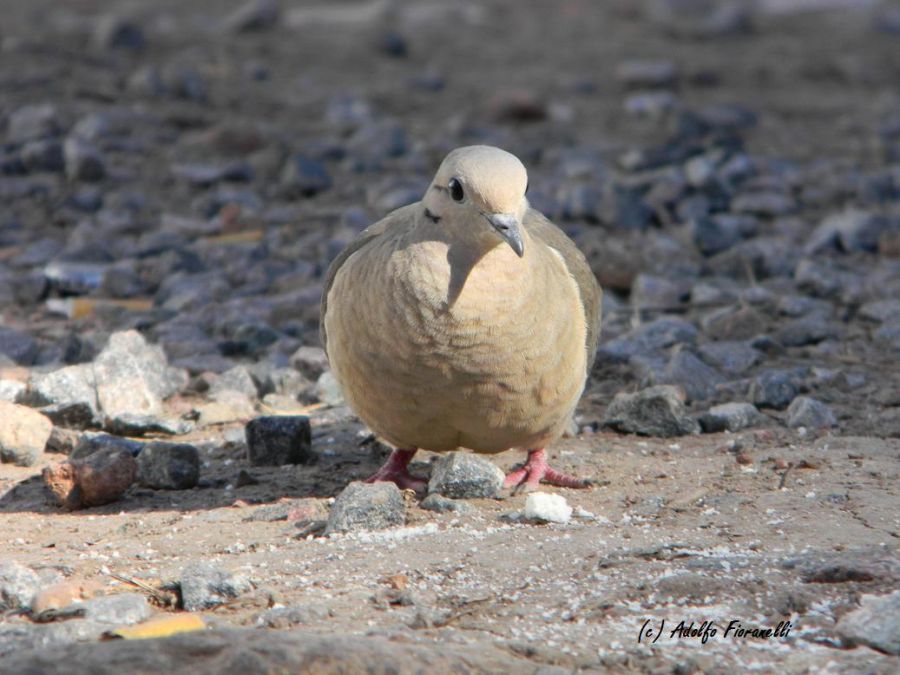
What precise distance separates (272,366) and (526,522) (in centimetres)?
232

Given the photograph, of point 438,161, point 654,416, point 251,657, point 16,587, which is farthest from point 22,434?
point 438,161

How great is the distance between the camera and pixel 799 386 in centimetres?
632

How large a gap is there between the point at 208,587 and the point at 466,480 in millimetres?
1316

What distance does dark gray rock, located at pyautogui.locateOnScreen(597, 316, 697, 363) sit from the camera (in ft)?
22.3

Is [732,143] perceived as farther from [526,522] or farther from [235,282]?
[526,522]

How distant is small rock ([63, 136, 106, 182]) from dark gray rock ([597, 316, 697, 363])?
402 cm

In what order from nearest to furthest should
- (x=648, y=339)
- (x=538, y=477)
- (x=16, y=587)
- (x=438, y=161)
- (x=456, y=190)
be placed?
(x=16, y=587), (x=456, y=190), (x=538, y=477), (x=648, y=339), (x=438, y=161)

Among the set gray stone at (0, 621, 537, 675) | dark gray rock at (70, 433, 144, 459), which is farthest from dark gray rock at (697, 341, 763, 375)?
gray stone at (0, 621, 537, 675)

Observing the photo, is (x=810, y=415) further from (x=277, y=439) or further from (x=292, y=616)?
(x=292, y=616)

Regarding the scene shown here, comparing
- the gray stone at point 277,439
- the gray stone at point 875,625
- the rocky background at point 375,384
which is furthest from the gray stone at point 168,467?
the gray stone at point 875,625

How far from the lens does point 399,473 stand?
528 cm

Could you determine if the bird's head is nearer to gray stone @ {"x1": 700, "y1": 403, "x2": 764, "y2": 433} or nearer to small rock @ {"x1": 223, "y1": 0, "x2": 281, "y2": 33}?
gray stone @ {"x1": 700, "y1": 403, "x2": 764, "y2": 433}

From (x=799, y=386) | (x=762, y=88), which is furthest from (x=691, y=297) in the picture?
(x=762, y=88)

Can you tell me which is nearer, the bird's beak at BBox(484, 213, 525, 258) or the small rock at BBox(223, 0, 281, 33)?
the bird's beak at BBox(484, 213, 525, 258)
